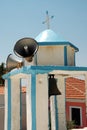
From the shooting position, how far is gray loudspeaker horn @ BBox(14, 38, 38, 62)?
7141mm

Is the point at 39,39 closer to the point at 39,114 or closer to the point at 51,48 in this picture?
the point at 51,48

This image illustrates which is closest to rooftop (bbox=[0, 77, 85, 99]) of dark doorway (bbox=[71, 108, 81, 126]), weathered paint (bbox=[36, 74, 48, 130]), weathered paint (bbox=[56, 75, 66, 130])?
dark doorway (bbox=[71, 108, 81, 126])

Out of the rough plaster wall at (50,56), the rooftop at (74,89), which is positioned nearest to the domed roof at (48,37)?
the rough plaster wall at (50,56)

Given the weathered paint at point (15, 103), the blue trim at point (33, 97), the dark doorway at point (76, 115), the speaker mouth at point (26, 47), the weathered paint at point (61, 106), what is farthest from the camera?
the dark doorway at point (76, 115)

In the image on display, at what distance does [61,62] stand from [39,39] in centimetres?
88

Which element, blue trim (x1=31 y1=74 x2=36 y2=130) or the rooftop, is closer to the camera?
blue trim (x1=31 y1=74 x2=36 y2=130)

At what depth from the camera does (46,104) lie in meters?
6.72

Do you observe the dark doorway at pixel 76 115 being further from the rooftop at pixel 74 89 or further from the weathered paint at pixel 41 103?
the weathered paint at pixel 41 103

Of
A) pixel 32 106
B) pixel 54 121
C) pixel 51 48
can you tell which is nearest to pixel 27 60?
pixel 51 48

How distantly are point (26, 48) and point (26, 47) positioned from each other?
2cm

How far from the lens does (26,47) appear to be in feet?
23.6

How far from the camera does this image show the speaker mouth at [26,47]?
7136mm

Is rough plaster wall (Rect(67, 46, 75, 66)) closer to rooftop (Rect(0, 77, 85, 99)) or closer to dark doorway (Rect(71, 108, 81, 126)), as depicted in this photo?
rooftop (Rect(0, 77, 85, 99))

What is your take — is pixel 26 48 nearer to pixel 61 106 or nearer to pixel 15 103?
pixel 15 103
